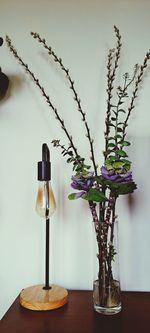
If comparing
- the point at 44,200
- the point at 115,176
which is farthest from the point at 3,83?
the point at 115,176

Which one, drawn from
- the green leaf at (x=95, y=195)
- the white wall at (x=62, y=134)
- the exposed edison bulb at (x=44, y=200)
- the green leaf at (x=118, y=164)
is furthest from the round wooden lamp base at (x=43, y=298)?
the green leaf at (x=118, y=164)

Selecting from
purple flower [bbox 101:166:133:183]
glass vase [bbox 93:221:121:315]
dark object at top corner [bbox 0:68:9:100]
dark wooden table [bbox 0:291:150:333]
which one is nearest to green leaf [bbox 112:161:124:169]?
purple flower [bbox 101:166:133:183]

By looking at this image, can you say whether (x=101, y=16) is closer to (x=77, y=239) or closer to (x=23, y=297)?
(x=77, y=239)

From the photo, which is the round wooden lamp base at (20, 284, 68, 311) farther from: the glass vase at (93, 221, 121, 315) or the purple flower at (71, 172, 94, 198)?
the purple flower at (71, 172, 94, 198)

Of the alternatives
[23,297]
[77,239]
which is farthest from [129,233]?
[23,297]

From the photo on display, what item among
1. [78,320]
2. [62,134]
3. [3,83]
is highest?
[3,83]

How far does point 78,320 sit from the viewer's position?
86 centimetres

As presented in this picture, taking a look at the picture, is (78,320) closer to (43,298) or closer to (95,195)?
(43,298)

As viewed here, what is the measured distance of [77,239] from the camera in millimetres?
1137

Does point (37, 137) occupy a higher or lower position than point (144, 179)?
higher

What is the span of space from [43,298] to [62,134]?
0.59 meters

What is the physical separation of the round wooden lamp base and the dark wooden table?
2 cm

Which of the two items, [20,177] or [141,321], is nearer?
[141,321]

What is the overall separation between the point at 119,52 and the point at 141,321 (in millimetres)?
948
